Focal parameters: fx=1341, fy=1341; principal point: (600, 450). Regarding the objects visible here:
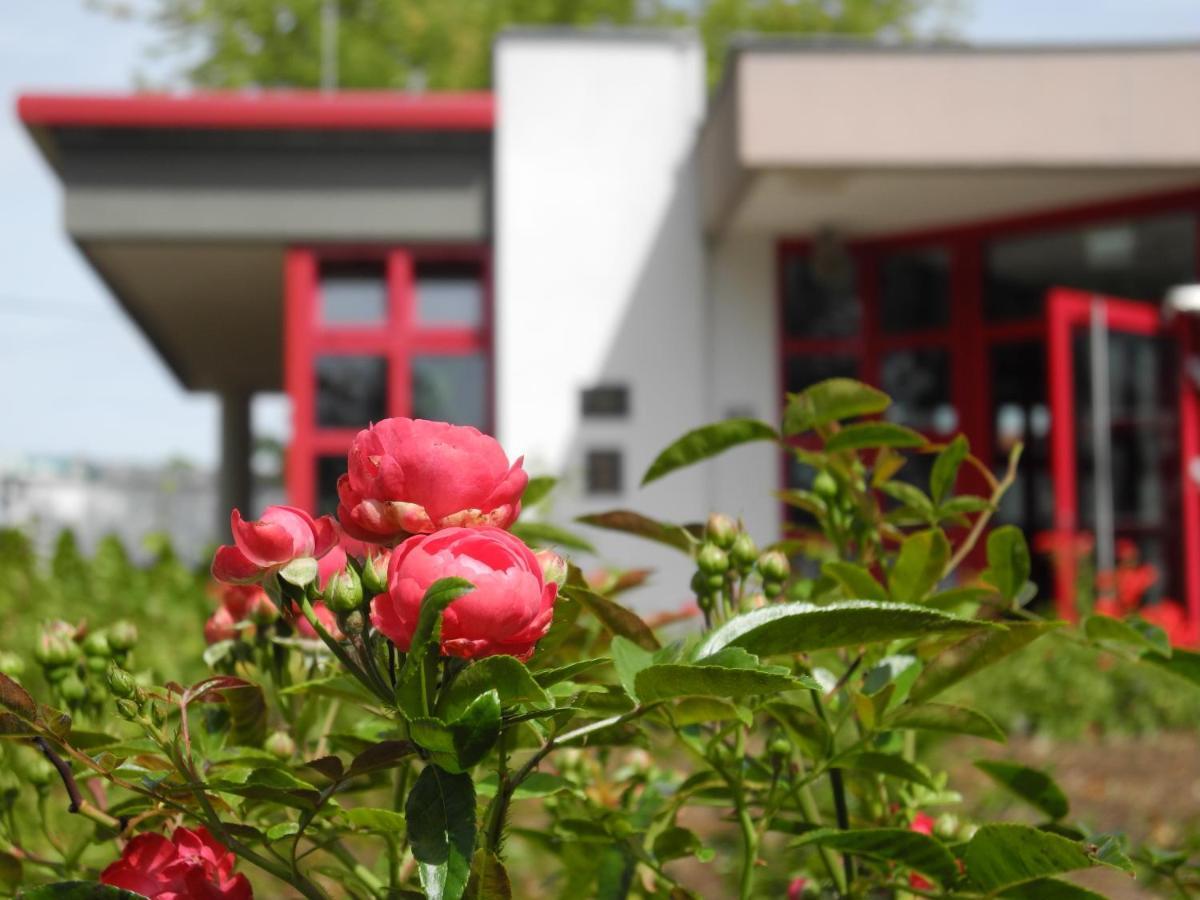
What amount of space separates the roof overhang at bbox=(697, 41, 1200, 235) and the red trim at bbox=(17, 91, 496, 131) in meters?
2.39

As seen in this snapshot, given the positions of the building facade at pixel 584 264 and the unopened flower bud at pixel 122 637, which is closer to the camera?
the unopened flower bud at pixel 122 637

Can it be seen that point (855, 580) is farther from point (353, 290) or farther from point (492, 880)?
point (353, 290)

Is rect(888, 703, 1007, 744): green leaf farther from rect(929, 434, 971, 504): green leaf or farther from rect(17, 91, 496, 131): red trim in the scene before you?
rect(17, 91, 496, 131): red trim

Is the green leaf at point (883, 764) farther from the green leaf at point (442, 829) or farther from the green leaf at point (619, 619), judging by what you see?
the green leaf at point (442, 829)

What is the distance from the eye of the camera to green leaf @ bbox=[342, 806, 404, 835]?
69 cm

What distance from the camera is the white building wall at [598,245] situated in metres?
8.79

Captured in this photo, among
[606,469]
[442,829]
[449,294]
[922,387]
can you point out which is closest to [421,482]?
[442,829]

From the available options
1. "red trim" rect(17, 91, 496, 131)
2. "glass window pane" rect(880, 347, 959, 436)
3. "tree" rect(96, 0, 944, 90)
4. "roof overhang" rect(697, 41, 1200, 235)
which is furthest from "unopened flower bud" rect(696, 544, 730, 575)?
"tree" rect(96, 0, 944, 90)

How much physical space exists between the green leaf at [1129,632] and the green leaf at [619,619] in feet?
1.03

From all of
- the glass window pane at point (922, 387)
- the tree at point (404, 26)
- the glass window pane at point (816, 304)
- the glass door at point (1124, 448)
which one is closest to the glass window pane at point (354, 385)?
the glass window pane at point (816, 304)

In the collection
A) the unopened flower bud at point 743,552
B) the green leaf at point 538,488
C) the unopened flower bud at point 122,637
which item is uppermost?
the green leaf at point 538,488

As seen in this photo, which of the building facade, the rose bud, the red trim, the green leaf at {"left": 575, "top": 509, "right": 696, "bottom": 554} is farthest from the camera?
the red trim

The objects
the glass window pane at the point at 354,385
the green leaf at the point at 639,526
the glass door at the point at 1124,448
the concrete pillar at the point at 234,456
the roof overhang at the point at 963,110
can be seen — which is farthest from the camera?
the concrete pillar at the point at 234,456

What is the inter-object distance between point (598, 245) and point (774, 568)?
26.8 ft
